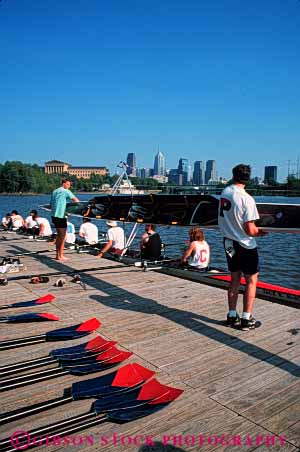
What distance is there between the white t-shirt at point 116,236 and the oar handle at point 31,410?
7.92 m

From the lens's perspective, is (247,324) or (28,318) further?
(28,318)

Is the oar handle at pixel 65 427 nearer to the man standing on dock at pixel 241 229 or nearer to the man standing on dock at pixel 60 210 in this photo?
the man standing on dock at pixel 241 229

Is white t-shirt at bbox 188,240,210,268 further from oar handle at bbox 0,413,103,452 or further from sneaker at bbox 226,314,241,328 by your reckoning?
oar handle at bbox 0,413,103,452

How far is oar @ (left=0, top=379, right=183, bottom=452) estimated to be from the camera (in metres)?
2.63

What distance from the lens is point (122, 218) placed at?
1140 centimetres

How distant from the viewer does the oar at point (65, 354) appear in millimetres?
3604

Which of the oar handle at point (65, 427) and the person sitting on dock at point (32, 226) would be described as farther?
the person sitting on dock at point (32, 226)

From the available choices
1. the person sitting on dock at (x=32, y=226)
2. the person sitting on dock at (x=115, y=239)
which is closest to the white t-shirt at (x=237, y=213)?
the person sitting on dock at (x=115, y=239)

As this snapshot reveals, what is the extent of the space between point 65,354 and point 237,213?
262cm

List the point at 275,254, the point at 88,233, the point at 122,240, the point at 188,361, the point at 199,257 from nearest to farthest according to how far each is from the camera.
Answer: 1. the point at 188,361
2. the point at 199,257
3. the point at 122,240
4. the point at 88,233
5. the point at 275,254

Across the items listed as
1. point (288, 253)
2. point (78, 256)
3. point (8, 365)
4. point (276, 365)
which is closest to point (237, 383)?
point (276, 365)

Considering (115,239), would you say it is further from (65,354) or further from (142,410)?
(142,410)

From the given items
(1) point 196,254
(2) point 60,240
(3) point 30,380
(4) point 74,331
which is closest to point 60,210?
(2) point 60,240

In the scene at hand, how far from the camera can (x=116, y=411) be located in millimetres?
2932
